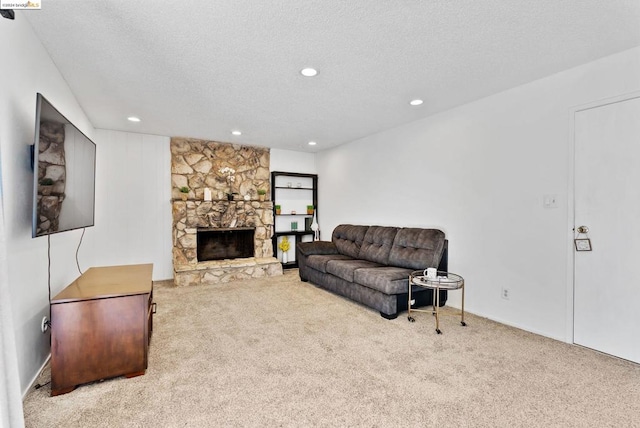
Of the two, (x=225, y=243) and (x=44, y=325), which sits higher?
(x=225, y=243)

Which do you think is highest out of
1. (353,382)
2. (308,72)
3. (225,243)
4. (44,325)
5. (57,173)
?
(308,72)

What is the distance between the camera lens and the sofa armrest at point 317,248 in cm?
491

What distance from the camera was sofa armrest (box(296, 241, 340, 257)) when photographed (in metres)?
4.91

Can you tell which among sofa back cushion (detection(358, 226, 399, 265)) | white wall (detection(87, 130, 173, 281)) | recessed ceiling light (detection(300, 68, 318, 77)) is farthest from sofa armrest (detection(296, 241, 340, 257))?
recessed ceiling light (detection(300, 68, 318, 77))

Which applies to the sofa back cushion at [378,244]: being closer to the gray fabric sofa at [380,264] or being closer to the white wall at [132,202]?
the gray fabric sofa at [380,264]

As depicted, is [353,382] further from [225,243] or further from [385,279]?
[225,243]

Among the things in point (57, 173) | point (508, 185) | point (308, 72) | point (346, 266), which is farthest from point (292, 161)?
point (57, 173)

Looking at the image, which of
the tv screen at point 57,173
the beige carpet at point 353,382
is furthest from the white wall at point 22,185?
the beige carpet at point 353,382

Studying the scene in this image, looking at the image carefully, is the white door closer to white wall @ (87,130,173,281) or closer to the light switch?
the light switch

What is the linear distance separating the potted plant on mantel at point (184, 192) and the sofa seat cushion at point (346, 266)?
2.77 meters

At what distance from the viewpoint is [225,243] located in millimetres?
5656

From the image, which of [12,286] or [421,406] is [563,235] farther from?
[12,286]

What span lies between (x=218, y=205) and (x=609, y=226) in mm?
5186

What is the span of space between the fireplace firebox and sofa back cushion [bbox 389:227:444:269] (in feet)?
9.63
